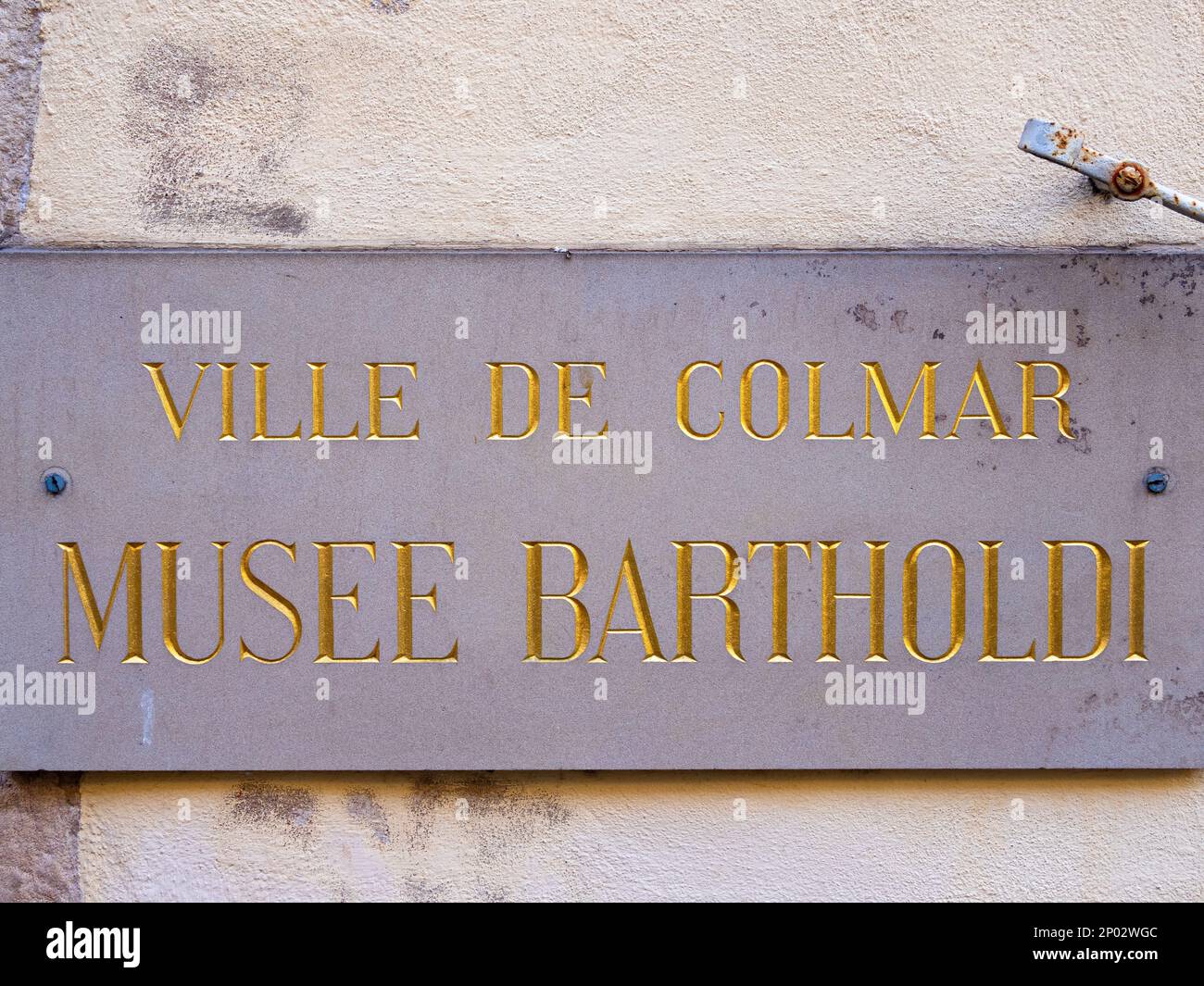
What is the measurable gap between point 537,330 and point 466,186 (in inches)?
18.7

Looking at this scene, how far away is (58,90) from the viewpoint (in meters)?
2.65

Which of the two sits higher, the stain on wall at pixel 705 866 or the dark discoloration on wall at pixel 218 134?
the dark discoloration on wall at pixel 218 134

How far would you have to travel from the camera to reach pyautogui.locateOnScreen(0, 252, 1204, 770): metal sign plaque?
8.48ft

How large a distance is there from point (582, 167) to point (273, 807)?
201cm

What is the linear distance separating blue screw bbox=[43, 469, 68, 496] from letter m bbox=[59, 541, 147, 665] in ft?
0.48

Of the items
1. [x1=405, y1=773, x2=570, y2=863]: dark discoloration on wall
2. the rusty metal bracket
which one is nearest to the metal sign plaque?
[x1=405, y1=773, x2=570, y2=863]: dark discoloration on wall

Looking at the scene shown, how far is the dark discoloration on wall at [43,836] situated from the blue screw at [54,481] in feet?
2.65

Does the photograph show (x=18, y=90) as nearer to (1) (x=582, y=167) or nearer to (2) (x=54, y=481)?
(2) (x=54, y=481)

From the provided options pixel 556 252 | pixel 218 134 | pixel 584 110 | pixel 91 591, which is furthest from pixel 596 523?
pixel 218 134

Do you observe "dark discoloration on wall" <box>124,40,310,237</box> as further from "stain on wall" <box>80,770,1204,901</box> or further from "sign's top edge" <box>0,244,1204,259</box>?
"stain on wall" <box>80,770,1204,901</box>

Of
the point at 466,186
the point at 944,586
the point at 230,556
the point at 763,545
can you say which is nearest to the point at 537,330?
the point at 466,186

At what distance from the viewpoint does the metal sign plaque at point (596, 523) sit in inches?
102

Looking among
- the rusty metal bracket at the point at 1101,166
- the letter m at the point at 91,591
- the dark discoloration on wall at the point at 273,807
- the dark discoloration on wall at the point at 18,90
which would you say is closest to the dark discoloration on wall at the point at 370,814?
the dark discoloration on wall at the point at 273,807

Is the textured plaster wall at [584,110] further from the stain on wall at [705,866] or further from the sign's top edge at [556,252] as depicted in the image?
the stain on wall at [705,866]
